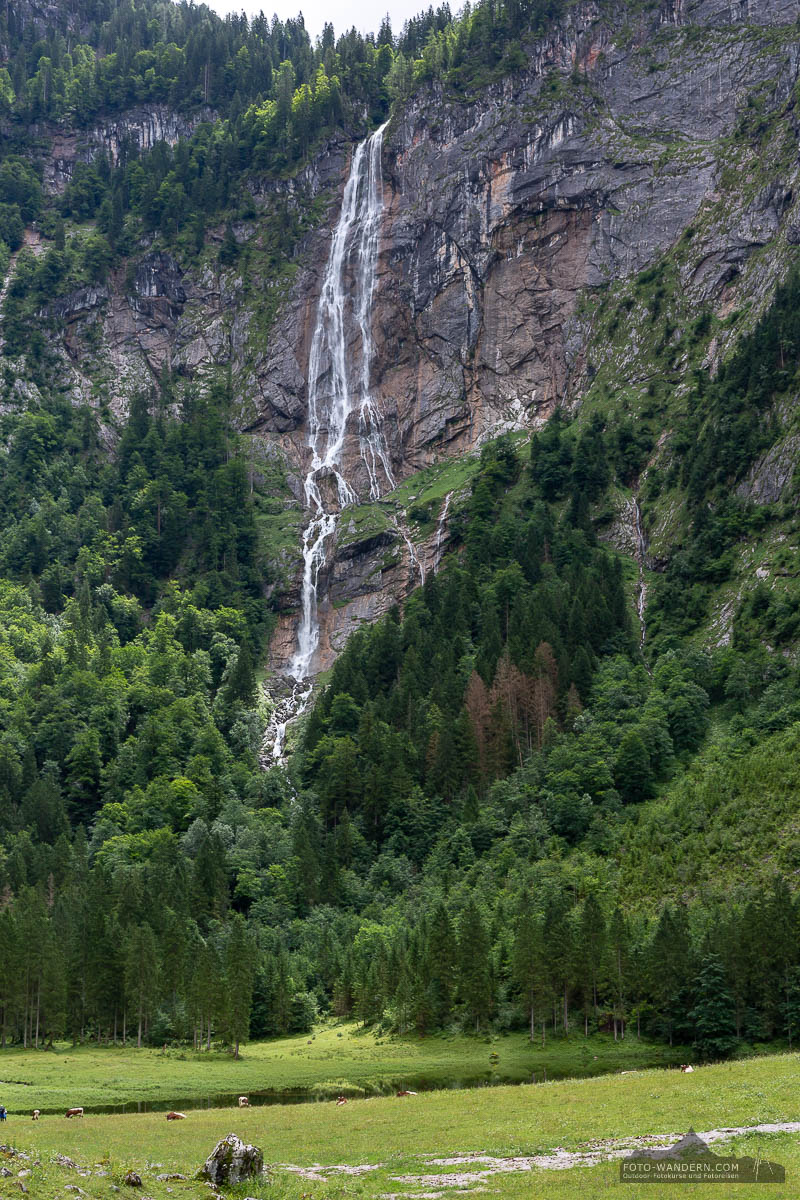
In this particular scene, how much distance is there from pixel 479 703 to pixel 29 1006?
58544 mm

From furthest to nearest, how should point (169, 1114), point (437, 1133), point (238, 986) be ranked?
point (238, 986) → point (169, 1114) → point (437, 1133)

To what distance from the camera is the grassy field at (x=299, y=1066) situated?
6888 cm

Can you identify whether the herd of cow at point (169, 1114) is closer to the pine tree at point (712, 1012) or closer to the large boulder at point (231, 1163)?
the large boulder at point (231, 1163)

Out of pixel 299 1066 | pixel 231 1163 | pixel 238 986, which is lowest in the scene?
pixel 299 1066

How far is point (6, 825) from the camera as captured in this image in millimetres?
138500

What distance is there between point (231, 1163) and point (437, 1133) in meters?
13.5

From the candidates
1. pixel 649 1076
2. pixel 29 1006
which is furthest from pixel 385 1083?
pixel 29 1006

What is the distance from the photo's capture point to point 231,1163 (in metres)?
35.8

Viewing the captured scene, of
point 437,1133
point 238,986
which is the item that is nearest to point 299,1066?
point 238,986

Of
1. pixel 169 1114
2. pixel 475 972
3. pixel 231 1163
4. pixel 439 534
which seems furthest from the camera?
pixel 439 534

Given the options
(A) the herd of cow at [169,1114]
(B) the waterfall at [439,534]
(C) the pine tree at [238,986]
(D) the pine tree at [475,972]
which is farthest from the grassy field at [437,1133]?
(B) the waterfall at [439,534]

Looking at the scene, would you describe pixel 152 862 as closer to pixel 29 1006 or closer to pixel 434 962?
pixel 29 1006

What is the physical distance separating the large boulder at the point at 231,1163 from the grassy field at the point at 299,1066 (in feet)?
93.4

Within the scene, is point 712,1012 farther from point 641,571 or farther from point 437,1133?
point 641,571
